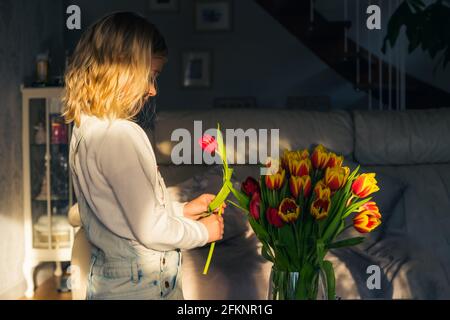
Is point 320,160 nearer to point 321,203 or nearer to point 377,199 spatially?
point 321,203

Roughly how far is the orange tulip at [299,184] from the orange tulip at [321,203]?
0.02 meters

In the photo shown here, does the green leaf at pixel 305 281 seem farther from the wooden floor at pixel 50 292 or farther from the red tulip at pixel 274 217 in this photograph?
the wooden floor at pixel 50 292

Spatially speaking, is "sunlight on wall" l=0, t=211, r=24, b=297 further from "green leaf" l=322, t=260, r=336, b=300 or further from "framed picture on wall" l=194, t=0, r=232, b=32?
"green leaf" l=322, t=260, r=336, b=300

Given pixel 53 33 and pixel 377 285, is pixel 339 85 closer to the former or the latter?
pixel 53 33

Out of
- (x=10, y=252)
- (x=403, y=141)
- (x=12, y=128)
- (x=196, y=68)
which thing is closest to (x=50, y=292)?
(x=10, y=252)

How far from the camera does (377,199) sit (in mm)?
2545

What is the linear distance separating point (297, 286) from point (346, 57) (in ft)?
12.3

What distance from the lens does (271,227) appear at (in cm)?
98

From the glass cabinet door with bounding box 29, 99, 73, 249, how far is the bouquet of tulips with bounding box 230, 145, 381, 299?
2609 millimetres

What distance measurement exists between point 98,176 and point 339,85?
13.3 ft

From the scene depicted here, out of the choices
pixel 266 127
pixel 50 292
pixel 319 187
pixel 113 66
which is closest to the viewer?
pixel 319 187

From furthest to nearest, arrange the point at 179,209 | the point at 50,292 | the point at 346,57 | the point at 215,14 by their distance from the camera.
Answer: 1. the point at 215,14
2. the point at 346,57
3. the point at 50,292
4. the point at 179,209

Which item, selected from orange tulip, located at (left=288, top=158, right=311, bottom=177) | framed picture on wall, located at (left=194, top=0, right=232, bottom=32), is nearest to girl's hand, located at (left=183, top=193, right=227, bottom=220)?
orange tulip, located at (left=288, top=158, right=311, bottom=177)

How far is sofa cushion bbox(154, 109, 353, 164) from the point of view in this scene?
271cm
